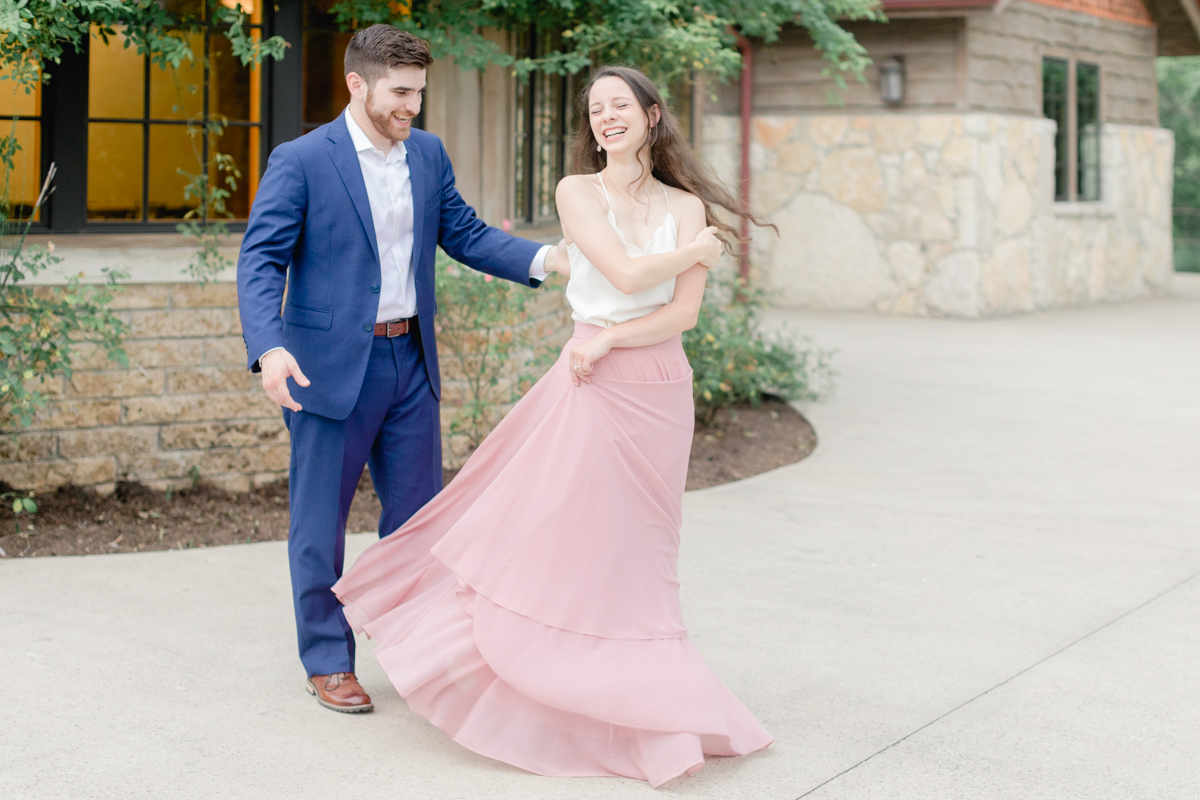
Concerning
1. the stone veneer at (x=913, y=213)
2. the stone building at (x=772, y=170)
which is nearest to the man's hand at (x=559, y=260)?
the stone building at (x=772, y=170)

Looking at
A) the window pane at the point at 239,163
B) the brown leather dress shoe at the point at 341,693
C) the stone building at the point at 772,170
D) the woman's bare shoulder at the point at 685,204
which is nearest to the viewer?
the woman's bare shoulder at the point at 685,204

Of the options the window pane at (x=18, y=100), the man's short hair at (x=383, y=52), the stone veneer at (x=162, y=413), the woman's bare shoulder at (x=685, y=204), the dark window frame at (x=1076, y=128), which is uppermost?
the dark window frame at (x=1076, y=128)

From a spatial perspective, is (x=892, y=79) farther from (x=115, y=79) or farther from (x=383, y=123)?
(x=383, y=123)

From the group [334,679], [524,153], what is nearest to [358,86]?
[334,679]

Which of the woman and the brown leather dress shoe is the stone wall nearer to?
the woman

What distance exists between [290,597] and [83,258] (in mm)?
2229

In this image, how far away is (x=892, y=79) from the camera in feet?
45.3

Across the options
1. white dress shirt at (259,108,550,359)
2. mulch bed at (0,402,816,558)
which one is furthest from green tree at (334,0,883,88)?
white dress shirt at (259,108,550,359)

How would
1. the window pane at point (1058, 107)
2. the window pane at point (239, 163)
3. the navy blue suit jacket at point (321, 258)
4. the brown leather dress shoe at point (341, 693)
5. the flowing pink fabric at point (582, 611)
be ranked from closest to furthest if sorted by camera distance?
1. the flowing pink fabric at point (582, 611)
2. the navy blue suit jacket at point (321, 258)
3. the brown leather dress shoe at point (341, 693)
4. the window pane at point (239, 163)
5. the window pane at point (1058, 107)

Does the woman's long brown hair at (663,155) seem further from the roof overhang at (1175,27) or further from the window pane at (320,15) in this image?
the roof overhang at (1175,27)

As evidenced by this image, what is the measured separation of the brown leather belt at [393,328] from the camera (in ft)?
12.3

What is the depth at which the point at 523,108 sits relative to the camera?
8.09 metres

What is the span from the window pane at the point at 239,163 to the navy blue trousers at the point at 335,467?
303 centimetres

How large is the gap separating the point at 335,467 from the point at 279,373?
1.67 ft
